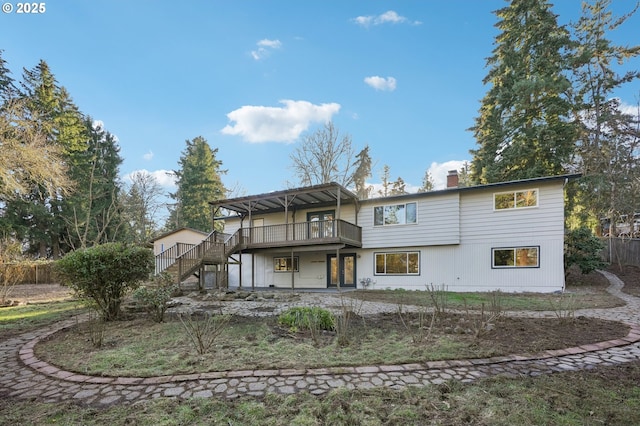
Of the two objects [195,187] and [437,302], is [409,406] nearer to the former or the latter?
[437,302]

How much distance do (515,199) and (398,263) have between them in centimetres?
575

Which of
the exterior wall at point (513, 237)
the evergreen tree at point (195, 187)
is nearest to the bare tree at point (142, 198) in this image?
the evergreen tree at point (195, 187)

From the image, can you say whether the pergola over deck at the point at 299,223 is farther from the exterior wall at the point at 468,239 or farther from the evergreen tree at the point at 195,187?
the evergreen tree at the point at 195,187

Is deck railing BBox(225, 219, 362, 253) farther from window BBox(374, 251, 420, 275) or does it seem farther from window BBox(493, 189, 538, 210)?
window BBox(493, 189, 538, 210)

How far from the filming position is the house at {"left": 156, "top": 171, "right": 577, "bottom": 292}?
41.5ft

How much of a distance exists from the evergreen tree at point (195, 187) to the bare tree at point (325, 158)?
11.9 metres

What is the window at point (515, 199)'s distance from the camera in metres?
12.8

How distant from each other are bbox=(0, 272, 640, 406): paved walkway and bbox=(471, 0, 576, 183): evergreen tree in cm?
1803

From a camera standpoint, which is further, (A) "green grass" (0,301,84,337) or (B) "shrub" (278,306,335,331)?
(A) "green grass" (0,301,84,337)

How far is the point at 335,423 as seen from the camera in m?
2.56

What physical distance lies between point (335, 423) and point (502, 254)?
13.1 m

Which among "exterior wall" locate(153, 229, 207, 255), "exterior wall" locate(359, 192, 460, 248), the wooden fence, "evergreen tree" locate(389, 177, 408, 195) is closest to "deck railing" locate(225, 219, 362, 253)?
"exterior wall" locate(359, 192, 460, 248)

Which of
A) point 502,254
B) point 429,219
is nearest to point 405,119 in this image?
point 429,219

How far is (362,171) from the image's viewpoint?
3006 centimetres
